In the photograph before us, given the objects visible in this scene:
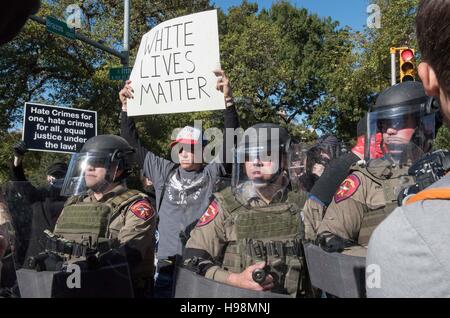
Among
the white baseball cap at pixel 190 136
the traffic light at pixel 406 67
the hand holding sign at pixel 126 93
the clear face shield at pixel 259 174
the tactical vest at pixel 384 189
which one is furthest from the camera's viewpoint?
the traffic light at pixel 406 67

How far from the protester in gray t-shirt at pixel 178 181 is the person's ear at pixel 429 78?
8.69 ft

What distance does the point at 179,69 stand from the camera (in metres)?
4.69

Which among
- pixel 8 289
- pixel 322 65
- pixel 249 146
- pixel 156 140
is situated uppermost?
pixel 322 65

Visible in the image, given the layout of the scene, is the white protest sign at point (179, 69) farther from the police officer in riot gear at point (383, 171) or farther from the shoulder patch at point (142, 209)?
the police officer in riot gear at point (383, 171)

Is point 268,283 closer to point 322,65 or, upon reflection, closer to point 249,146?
point 249,146

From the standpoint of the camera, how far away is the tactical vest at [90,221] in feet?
10.1

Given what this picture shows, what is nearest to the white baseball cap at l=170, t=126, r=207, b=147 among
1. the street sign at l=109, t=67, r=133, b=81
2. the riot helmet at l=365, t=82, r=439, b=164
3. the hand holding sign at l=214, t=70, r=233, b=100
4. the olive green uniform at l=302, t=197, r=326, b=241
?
the hand holding sign at l=214, t=70, r=233, b=100

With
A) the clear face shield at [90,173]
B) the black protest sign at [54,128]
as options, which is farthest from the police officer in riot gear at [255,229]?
the black protest sign at [54,128]

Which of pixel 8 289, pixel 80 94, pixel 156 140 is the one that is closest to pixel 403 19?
pixel 156 140

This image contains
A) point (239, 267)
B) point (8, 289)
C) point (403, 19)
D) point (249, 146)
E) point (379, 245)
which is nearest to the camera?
point (379, 245)

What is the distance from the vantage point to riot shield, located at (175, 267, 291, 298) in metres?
2.15

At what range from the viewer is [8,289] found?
288cm

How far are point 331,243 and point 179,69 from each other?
8.29ft

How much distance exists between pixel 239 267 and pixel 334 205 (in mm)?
778
